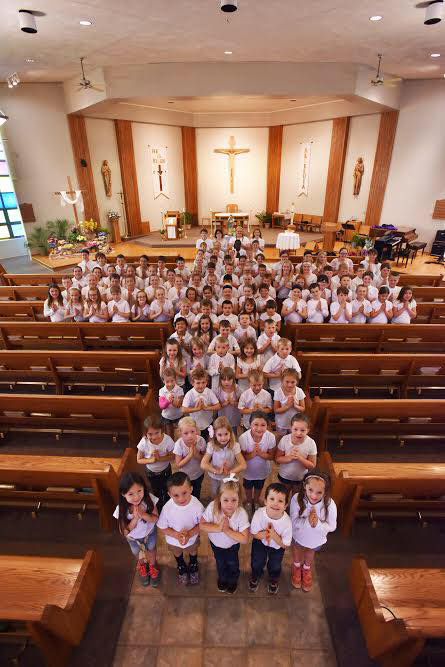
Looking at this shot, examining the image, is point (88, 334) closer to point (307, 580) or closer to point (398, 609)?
point (307, 580)

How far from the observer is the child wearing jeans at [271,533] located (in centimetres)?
211

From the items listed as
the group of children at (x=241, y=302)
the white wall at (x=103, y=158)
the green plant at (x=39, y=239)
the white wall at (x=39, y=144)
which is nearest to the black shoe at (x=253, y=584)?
the group of children at (x=241, y=302)

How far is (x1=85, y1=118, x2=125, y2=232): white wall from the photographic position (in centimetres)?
1232

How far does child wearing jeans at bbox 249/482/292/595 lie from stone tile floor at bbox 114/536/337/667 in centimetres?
15

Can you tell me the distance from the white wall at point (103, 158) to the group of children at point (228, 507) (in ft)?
40.3

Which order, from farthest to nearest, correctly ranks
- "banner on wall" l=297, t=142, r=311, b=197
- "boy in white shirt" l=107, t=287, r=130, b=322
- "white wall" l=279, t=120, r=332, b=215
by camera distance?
"banner on wall" l=297, t=142, r=311, b=197 → "white wall" l=279, t=120, r=332, b=215 → "boy in white shirt" l=107, t=287, r=130, b=322

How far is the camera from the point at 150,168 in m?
14.4

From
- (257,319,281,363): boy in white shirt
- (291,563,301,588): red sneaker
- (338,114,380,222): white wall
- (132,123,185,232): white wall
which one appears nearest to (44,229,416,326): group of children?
(257,319,281,363): boy in white shirt

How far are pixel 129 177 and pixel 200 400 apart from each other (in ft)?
41.7

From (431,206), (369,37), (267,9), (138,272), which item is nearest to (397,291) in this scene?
(138,272)

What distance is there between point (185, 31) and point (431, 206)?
8860mm

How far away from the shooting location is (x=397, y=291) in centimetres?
565

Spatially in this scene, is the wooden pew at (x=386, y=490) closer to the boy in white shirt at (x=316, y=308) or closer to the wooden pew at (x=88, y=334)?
the boy in white shirt at (x=316, y=308)

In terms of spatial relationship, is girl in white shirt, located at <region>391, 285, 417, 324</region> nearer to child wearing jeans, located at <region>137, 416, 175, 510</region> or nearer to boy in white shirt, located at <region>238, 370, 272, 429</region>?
boy in white shirt, located at <region>238, 370, 272, 429</region>
